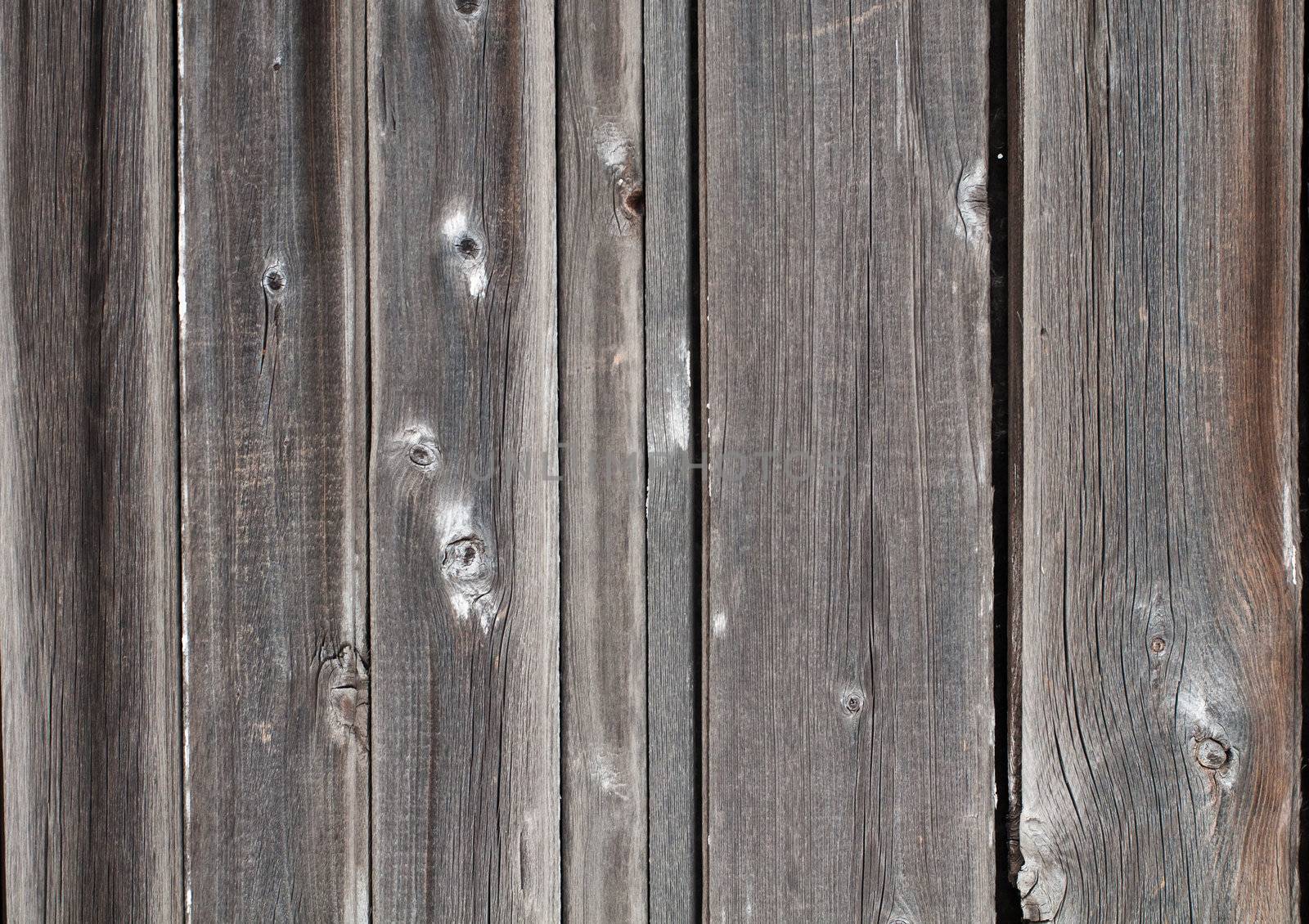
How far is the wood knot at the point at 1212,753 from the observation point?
0.85 metres

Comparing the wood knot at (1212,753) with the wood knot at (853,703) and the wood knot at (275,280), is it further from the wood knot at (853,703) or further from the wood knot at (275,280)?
the wood knot at (275,280)

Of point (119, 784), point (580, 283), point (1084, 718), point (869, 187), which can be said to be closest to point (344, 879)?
point (119, 784)

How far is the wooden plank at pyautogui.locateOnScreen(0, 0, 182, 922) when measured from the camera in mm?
891

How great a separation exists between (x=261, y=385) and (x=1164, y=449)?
36.6 inches

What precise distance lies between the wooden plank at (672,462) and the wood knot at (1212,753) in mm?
507

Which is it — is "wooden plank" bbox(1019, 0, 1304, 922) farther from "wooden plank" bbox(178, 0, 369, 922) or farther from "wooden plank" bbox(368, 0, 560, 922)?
"wooden plank" bbox(178, 0, 369, 922)

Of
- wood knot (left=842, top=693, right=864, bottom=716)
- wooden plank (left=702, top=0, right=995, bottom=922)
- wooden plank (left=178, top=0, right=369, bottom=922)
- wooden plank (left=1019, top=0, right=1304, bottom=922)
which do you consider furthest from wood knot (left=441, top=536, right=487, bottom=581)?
wooden plank (left=1019, top=0, right=1304, bottom=922)

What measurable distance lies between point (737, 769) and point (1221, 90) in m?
0.84

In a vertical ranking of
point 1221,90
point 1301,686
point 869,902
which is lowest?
point 869,902

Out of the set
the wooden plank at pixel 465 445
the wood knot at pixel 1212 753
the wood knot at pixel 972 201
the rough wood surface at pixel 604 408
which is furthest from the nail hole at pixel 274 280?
the wood knot at pixel 1212 753

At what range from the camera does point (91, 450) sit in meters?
0.89

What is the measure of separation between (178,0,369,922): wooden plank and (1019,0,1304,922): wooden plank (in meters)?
0.71

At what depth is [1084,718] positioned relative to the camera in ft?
2.81

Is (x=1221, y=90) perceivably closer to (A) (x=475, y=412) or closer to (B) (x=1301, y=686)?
(B) (x=1301, y=686)
